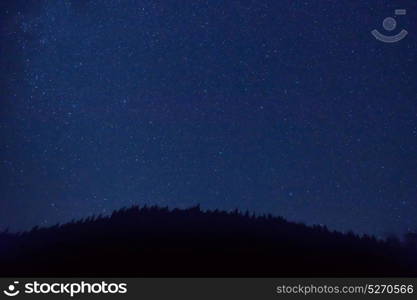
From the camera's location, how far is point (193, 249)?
4.21 meters

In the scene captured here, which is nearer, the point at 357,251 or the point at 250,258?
the point at 250,258

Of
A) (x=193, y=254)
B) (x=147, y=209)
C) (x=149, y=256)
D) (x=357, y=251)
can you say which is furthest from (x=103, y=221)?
(x=357, y=251)

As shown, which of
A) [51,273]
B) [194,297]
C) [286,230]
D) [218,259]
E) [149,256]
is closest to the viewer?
[194,297]

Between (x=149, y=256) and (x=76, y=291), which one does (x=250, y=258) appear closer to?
(x=149, y=256)

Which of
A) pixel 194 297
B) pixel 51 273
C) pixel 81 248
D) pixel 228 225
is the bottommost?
pixel 194 297

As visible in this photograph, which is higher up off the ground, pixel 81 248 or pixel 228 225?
pixel 228 225

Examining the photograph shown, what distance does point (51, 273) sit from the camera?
3.35 meters

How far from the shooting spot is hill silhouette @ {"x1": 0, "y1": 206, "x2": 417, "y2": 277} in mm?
3660

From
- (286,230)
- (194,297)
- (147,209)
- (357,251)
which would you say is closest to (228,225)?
(286,230)

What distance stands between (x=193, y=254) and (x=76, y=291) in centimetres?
135

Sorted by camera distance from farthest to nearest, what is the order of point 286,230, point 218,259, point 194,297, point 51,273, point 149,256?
1. point 286,230
2. point 149,256
3. point 218,259
4. point 51,273
5. point 194,297

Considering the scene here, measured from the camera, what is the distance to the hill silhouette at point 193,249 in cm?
366

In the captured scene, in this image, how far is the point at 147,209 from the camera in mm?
4785

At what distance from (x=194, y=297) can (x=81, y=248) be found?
192 centimetres
